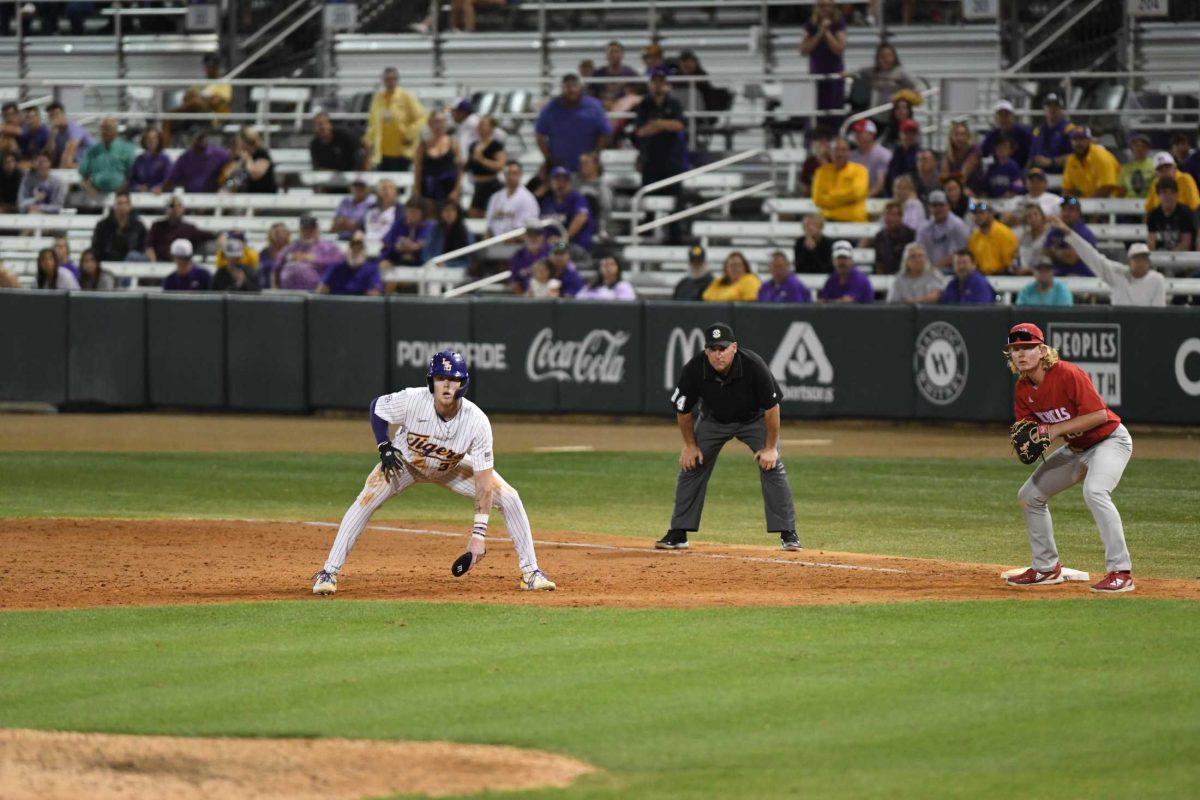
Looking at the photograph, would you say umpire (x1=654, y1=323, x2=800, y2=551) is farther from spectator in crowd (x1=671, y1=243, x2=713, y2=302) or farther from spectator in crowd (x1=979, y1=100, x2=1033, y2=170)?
spectator in crowd (x1=979, y1=100, x2=1033, y2=170)

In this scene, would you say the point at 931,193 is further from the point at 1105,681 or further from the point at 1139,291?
the point at 1105,681

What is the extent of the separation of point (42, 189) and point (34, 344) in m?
4.71

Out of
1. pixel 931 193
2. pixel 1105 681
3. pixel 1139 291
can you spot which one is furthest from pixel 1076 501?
pixel 1105 681

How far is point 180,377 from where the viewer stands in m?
24.3

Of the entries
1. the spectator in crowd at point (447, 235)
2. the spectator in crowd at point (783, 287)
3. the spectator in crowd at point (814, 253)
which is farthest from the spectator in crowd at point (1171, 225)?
the spectator in crowd at point (447, 235)

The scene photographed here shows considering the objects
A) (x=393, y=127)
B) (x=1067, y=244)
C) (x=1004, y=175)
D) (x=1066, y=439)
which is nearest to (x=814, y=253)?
(x=1004, y=175)

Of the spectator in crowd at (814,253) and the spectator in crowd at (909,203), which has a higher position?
the spectator in crowd at (909,203)

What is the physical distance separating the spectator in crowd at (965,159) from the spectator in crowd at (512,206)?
18.4 ft

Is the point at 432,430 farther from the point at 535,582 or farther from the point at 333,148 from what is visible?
the point at 333,148

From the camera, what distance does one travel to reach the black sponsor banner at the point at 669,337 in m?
22.1

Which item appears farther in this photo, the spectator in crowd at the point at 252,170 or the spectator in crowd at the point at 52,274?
the spectator in crowd at the point at 252,170

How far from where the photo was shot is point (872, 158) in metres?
23.5

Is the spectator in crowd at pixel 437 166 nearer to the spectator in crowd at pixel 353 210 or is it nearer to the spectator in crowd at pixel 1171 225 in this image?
the spectator in crowd at pixel 353 210

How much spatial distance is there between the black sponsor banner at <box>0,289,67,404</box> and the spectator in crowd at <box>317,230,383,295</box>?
3630 mm
